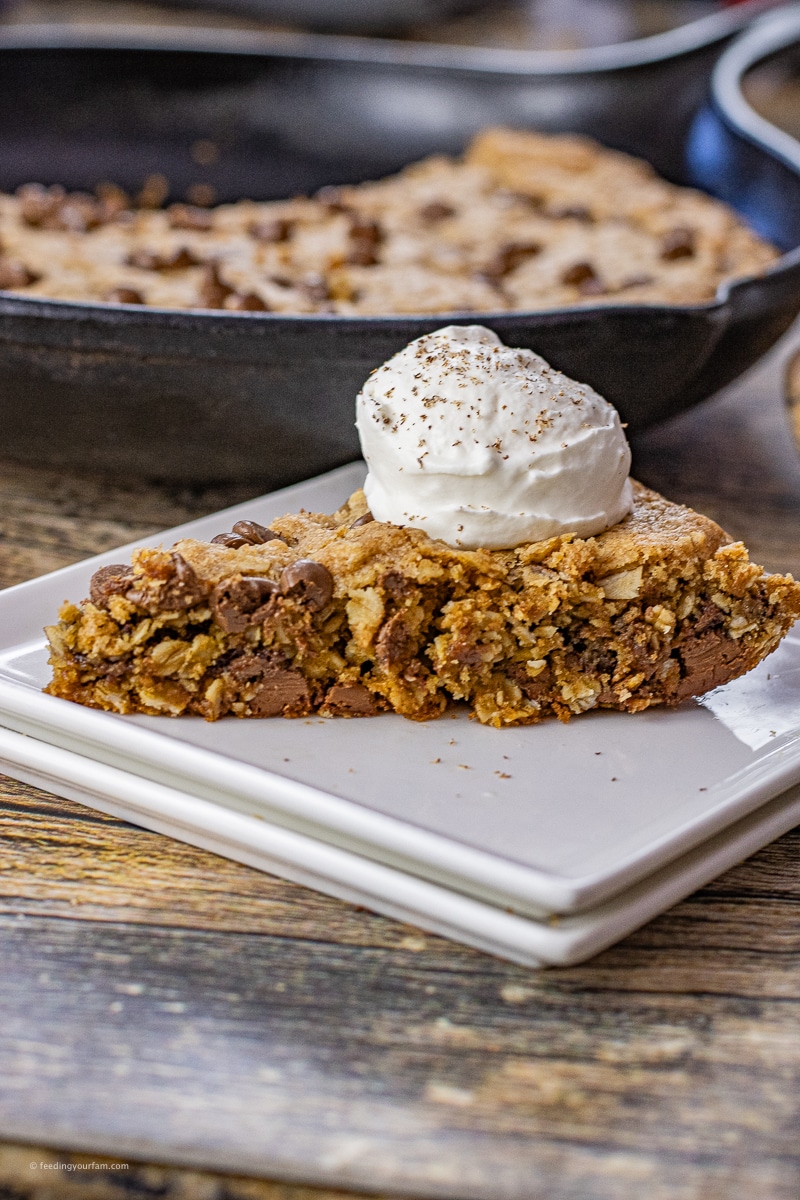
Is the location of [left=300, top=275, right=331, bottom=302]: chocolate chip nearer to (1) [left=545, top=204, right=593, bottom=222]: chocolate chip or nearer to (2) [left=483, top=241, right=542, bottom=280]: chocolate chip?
(2) [left=483, top=241, right=542, bottom=280]: chocolate chip

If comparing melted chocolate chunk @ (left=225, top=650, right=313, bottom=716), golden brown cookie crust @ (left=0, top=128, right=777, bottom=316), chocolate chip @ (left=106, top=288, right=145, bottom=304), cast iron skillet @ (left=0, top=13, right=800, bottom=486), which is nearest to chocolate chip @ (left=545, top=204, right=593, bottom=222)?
golden brown cookie crust @ (left=0, top=128, right=777, bottom=316)

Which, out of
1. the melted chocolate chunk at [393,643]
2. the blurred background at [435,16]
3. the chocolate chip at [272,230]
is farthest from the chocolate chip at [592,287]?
the blurred background at [435,16]

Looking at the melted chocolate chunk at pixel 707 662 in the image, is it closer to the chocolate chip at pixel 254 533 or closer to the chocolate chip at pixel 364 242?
the chocolate chip at pixel 254 533

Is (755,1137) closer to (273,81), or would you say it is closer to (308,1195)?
(308,1195)

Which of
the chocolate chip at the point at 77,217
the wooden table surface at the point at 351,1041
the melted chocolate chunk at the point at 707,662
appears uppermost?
the chocolate chip at the point at 77,217

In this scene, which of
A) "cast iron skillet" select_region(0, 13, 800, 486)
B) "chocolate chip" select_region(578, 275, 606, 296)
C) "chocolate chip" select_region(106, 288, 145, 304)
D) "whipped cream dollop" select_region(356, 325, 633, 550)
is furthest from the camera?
"chocolate chip" select_region(578, 275, 606, 296)

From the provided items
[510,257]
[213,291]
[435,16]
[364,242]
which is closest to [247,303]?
[213,291]

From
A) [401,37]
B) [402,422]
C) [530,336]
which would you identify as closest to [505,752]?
[402,422]
